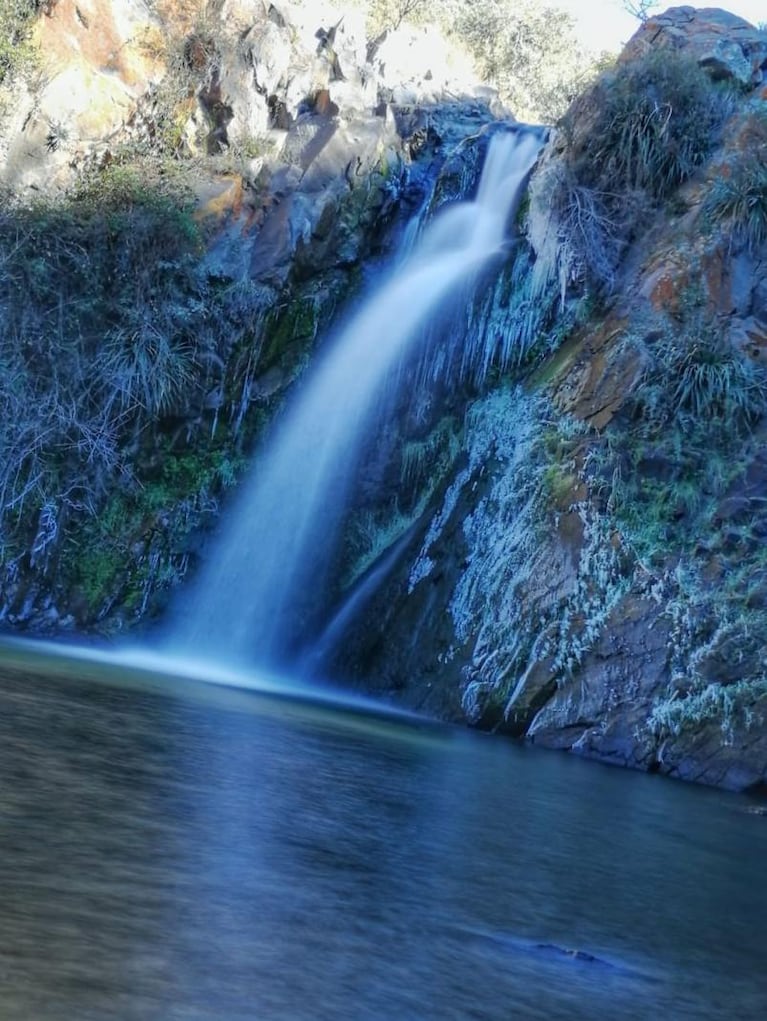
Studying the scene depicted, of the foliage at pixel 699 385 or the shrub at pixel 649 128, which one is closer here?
the foliage at pixel 699 385

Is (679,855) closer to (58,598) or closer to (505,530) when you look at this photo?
(505,530)

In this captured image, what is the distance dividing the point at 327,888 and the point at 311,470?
10829 millimetres

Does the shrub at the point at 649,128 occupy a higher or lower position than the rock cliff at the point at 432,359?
higher

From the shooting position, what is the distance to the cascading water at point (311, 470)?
551 inches

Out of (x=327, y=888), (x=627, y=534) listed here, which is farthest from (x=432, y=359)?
(x=327, y=888)

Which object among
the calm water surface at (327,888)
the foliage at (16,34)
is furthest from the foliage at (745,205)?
the foliage at (16,34)

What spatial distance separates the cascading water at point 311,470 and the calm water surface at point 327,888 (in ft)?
21.2

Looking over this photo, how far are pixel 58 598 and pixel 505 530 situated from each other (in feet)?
19.5

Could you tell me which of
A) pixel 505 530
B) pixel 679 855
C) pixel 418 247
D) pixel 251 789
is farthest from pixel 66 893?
pixel 418 247

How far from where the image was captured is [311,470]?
1467 cm

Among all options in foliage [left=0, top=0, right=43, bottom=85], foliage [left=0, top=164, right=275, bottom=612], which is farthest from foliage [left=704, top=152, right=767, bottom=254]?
A: foliage [left=0, top=0, right=43, bottom=85]

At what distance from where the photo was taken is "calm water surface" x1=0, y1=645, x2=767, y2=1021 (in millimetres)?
2977

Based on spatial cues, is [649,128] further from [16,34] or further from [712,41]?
[16,34]

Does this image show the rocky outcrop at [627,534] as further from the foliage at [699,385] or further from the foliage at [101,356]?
the foliage at [101,356]
